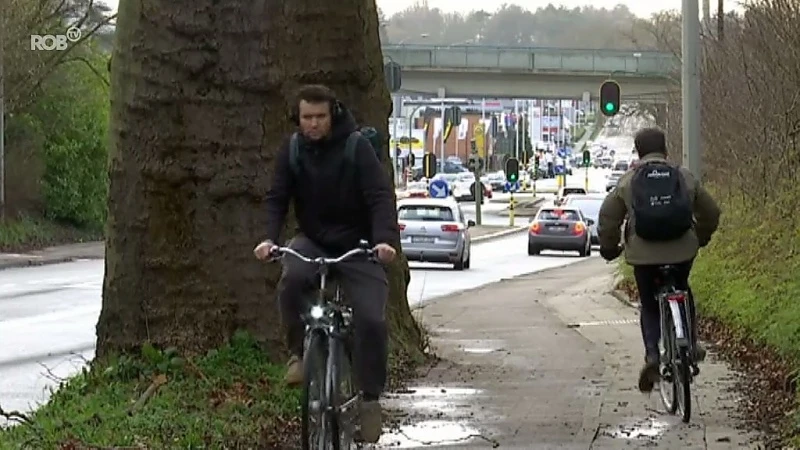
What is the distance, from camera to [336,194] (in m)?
7.45

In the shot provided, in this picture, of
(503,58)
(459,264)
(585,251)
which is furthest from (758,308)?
(503,58)

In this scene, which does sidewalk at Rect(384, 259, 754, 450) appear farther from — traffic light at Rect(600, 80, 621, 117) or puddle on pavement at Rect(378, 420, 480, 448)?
traffic light at Rect(600, 80, 621, 117)

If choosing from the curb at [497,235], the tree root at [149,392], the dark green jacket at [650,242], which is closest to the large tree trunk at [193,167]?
the tree root at [149,392]

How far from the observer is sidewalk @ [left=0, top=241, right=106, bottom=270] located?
34.8m

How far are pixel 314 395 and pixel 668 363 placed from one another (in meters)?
2.90

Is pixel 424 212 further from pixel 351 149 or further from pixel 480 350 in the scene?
pixel 351 149

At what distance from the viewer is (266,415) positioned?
874 centimetres

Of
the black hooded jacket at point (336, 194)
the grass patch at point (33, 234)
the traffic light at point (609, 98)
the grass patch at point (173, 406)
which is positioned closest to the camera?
the black hooded jacket at point (336, 194)

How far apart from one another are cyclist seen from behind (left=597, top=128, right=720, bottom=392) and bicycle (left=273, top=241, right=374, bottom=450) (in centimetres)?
233

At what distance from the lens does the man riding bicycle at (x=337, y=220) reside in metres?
7.33

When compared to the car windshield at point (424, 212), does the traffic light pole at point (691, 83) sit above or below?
above

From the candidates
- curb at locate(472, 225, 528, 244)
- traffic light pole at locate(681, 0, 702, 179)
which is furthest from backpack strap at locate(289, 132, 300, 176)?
curb at locate(472, 225, 528, 244)

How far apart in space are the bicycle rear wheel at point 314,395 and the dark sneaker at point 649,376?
9.63ft

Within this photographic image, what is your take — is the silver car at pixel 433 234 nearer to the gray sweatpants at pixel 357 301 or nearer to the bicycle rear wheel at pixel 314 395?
the gray sweatpants at pixel 357 301
